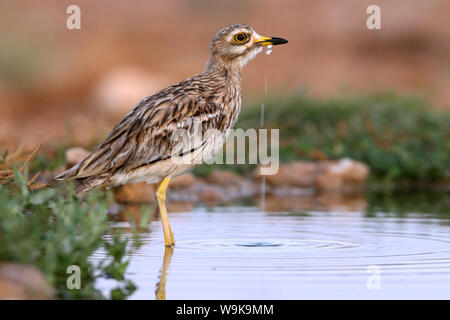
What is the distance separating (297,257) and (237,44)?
2.36 meters

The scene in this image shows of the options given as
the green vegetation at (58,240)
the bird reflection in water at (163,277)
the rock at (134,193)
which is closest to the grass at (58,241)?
the green vegetation at (58,240)

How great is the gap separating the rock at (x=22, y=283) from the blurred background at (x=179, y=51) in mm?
14571

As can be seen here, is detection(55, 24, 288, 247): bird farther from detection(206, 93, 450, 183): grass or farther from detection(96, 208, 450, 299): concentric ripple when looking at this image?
detection(206, 93, 450, 183): grass

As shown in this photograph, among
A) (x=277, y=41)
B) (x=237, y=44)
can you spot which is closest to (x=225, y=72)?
(x=237, y=44)

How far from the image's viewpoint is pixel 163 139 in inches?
258

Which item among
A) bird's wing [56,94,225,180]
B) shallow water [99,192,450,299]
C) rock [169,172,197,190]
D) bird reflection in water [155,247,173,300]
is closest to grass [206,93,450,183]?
rock [169,172,197,190]

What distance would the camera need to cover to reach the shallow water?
15.6 feet

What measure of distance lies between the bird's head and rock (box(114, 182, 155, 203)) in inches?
90.2

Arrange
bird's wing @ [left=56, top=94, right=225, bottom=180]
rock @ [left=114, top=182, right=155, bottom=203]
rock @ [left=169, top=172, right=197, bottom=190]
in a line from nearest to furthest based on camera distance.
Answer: bird's wing @ [left=56, top=94, right=225, bottom=180], rock @ [left=114, top=182, right=155, bottom=203], rock @ [left=169, top=172, right=197, bottom=190]

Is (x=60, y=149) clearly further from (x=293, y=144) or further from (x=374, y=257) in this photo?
(x=374, y=257)

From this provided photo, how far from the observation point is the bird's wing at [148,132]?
6301 mm

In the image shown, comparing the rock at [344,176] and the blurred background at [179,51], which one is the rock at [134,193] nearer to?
the rock at [344,176]

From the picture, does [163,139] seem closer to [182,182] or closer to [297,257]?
[297,257]

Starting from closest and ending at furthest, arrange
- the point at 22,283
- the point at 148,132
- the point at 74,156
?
1. the point at 22,283
2. the point at 148,132
3. the point at 74,156
